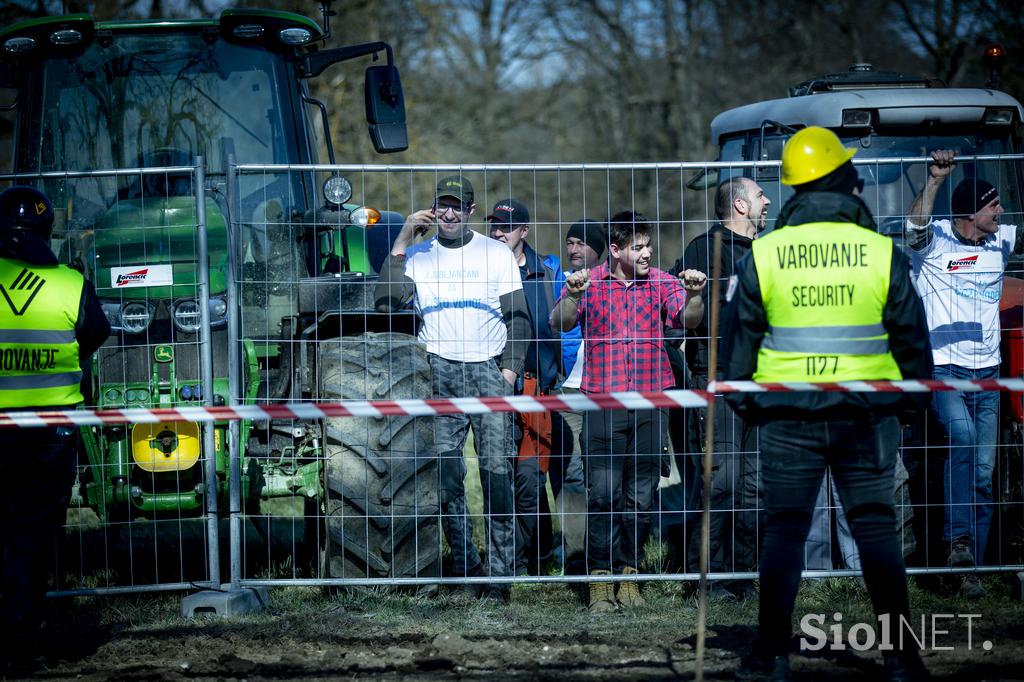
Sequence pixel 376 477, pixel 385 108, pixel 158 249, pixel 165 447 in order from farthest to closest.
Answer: pixel 385 108 < pixel 158 249 < pixel 165 447 < pixel 376 477

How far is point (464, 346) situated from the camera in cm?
654

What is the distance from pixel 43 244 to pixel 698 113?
82.9 ft

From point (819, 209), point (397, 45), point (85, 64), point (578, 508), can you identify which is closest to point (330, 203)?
point (85, 64)

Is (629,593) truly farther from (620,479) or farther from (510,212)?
(510,212)

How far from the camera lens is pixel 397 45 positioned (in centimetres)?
2411

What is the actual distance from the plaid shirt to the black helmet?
108 inches

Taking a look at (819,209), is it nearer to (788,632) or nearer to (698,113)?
(788,632)

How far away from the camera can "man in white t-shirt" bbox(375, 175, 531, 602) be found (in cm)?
647

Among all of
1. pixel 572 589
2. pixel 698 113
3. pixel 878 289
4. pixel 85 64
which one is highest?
pixel 698 113

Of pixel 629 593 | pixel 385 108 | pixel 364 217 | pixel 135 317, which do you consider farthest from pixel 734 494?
pixel 135 317

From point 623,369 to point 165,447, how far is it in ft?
8.14

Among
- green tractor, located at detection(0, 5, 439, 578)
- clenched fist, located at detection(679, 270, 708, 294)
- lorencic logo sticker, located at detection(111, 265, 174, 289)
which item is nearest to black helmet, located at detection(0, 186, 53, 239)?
green tractor, located at detection(0, 5, 439, 578)

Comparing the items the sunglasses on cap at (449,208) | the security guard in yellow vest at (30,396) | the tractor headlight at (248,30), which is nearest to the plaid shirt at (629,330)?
the sunglasses on cap at (449,208)

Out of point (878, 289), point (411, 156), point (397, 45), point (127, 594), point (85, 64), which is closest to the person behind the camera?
point (878, 289)
